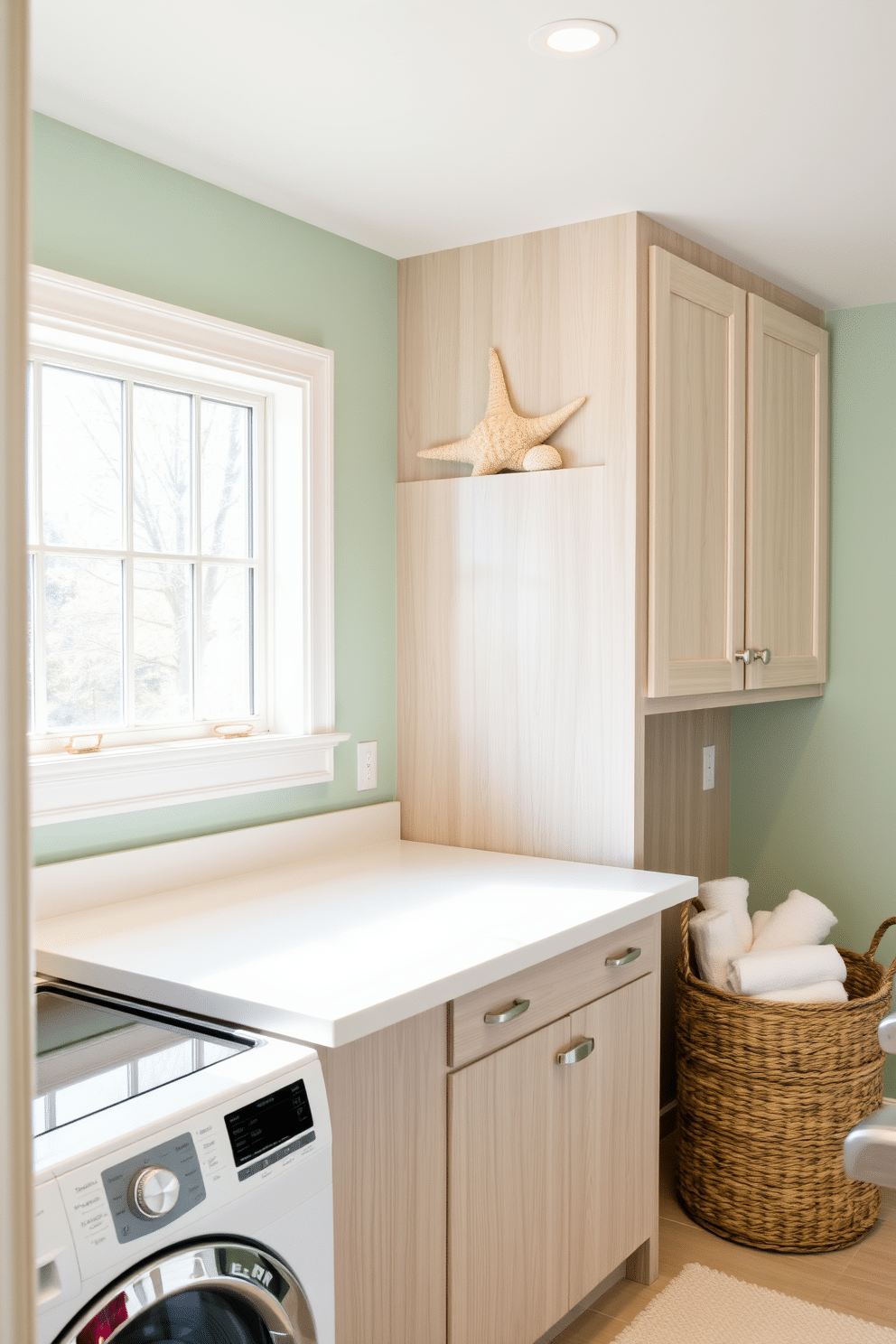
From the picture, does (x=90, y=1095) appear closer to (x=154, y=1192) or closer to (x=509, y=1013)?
(x=154, y=1192)

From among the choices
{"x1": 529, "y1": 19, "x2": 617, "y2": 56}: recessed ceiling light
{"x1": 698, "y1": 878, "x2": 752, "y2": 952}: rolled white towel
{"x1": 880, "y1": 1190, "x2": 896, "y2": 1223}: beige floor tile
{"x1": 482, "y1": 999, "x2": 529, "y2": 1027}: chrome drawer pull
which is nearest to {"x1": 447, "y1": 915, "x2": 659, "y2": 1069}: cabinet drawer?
{"x1": 482, "y1": 999, "x2": 529, "y2": 1027}: chrome drawer pull

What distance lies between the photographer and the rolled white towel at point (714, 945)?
2.75 metres

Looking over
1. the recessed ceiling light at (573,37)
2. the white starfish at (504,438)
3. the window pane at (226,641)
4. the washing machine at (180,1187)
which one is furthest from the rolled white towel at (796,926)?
the recessed ceiling light at (573,37)

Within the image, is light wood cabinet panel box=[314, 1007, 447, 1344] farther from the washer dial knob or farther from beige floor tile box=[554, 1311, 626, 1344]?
beige floor tile box=[554, 1311, 626, 1344]

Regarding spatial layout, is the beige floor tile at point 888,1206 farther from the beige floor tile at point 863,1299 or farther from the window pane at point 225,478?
the window pane at point 225,478

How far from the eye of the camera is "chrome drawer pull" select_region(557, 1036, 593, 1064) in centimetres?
204

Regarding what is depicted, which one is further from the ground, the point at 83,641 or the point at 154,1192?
the point at 83,641

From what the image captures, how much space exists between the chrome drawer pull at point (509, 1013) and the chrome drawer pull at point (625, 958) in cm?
30

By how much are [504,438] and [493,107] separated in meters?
0.78

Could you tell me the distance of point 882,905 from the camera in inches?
129

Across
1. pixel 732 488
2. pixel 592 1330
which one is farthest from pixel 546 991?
pixel 732 488

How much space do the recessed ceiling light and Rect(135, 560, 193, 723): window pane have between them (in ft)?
3.95

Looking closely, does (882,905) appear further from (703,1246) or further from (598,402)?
(598,402)

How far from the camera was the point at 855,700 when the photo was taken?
3301 mm
